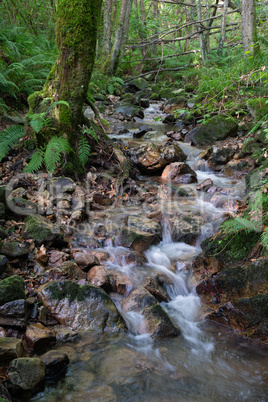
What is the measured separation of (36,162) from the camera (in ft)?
18.0

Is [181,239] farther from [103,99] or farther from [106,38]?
[106,38]

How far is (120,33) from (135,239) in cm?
1449

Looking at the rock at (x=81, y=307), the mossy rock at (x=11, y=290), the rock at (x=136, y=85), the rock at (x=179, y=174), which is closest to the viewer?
the mossy rock at (x=11, y=290)

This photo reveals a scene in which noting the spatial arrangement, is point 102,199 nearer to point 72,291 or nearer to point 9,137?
point 9,137

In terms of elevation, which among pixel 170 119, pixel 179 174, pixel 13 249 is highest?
pixel 170 119

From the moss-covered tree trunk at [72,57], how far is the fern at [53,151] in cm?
50

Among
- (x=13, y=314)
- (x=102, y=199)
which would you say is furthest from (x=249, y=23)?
(x=13, y=314)

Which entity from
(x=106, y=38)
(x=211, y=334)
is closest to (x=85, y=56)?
(x=211, y=334)

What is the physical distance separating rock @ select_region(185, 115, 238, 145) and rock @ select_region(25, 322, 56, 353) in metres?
7.70

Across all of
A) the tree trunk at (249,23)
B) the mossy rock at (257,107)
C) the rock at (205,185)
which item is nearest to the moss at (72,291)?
the rock at (205,185)

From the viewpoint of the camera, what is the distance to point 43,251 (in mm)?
4051

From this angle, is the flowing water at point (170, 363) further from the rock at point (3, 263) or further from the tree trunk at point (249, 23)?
the tree trunk at point (249, 23)

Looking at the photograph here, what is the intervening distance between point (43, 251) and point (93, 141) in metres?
3.37

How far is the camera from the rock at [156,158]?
25.3 feet
